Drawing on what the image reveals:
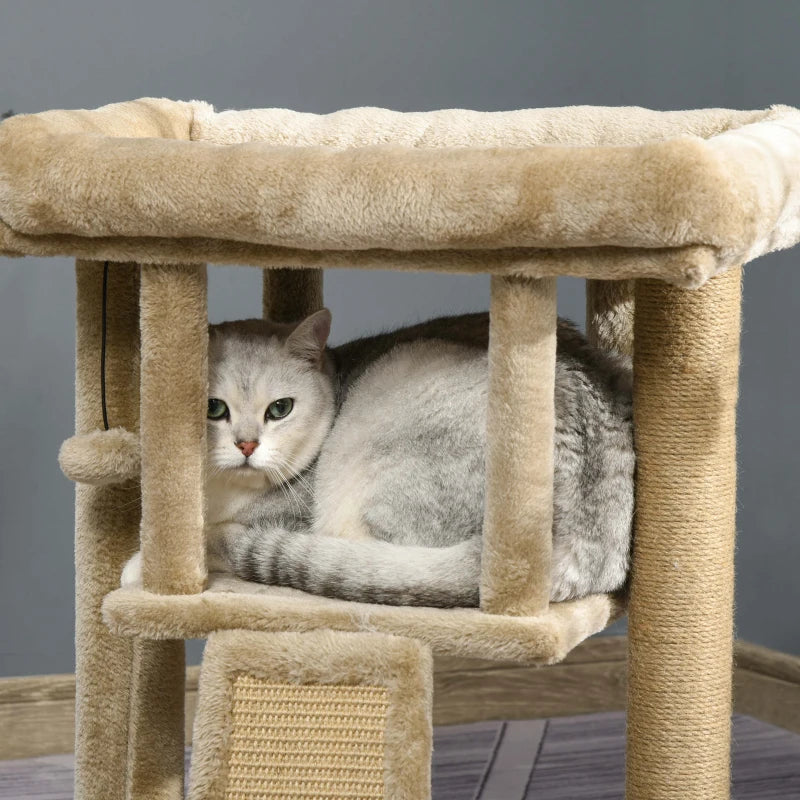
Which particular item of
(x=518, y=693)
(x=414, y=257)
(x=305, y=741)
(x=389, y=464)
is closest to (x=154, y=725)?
(x=305, y=741)

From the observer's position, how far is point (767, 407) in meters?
2.54

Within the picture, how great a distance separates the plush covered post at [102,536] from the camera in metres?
1.60

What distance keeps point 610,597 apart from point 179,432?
0.61 metres

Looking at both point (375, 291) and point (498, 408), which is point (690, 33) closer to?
point (375, 291)

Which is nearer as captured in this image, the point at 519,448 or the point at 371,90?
the point at 519,448

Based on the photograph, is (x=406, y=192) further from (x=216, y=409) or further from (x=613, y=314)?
(x=613, y=314)

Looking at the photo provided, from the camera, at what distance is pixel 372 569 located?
1415mm

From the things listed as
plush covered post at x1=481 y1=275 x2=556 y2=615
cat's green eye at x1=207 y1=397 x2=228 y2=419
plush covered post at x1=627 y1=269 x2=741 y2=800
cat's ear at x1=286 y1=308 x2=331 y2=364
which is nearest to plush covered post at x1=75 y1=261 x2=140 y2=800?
cat's green eye at x1=207 y1=397 x2=228 y2=419

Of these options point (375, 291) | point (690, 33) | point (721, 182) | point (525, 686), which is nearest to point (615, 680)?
point (525, 686)

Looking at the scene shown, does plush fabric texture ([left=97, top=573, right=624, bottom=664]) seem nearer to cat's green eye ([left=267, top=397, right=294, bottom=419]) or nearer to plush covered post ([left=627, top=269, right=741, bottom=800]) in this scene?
plush covered post ([left=627, top=269, right=741, bottom=800])

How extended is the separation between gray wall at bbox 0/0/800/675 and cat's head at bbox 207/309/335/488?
77 cm

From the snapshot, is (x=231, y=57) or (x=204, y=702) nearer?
(x=204, y=702)

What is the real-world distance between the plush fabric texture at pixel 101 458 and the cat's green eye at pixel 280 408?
0.19m

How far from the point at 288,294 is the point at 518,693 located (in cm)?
111
